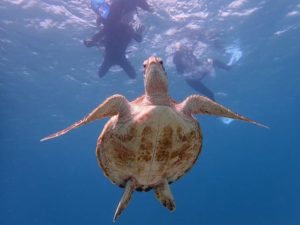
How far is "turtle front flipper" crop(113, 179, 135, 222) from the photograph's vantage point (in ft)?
14.6

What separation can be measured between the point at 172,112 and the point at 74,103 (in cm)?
2433

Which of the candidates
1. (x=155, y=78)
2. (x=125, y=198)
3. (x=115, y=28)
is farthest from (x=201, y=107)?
(x=115, y=28)

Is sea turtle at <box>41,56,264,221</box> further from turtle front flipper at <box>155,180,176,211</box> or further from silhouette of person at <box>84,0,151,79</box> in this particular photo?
silhouette of person at <box>84,0,151,79</box>

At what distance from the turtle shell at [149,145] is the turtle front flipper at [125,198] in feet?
0.34

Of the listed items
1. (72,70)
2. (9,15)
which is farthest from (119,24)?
(72,70)

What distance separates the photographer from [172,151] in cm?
403

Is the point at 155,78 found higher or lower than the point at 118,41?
higher

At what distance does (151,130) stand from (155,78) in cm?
71

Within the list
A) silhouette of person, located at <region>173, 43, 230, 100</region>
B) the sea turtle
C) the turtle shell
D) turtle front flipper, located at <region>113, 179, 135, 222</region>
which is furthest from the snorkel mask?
turtle front flipper, located at <region>113, 179, 135, 222</region>

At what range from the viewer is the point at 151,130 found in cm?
376

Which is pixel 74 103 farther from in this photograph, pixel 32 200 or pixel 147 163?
pixel 32 200

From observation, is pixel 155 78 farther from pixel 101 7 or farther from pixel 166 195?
pixel 101 7

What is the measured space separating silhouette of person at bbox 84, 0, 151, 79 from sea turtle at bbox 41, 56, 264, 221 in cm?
799

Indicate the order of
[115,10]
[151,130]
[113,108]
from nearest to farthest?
[151,130]
[113,108]
[115,10]
